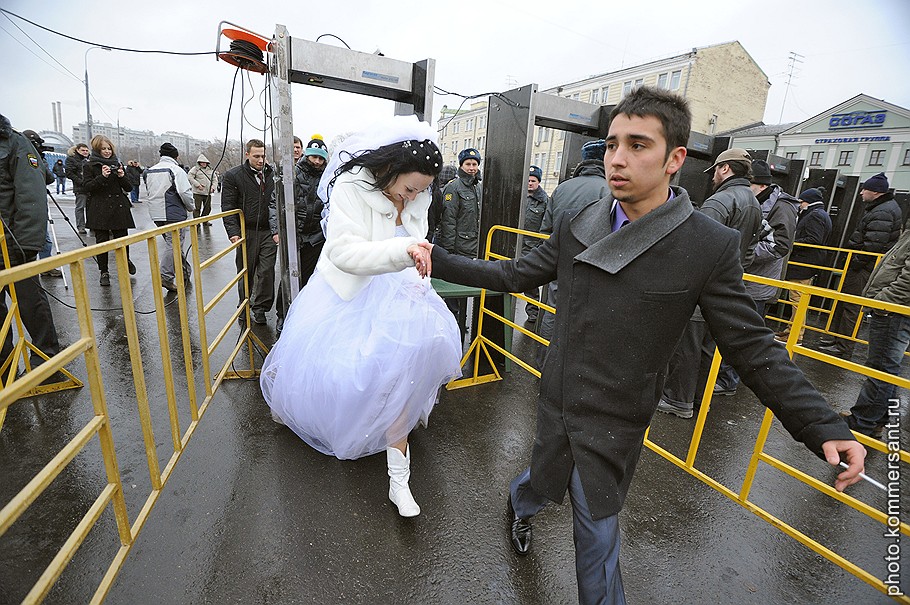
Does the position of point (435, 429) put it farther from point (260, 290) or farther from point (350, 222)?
point (260, 290)

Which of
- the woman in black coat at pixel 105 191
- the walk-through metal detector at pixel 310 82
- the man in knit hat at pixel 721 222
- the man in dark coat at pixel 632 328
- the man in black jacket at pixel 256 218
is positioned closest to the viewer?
the man in dark coat at pixel 632 328

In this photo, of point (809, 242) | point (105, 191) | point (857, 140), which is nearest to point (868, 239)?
point (809, 242)

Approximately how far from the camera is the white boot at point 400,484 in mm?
2418

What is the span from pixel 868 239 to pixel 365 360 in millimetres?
6770

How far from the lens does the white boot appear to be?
2418 millimetres

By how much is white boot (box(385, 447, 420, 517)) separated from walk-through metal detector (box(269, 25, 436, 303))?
213cm

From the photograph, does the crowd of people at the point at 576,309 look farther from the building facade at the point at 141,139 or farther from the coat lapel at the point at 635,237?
the building facade at the point at 141,139

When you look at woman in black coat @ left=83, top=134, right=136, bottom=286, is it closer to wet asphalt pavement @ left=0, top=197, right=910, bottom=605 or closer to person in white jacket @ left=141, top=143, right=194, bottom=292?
person in white jacket @ left=141, top=143, right=194, bottom=292

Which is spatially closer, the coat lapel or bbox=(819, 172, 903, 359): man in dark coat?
the coat lapel

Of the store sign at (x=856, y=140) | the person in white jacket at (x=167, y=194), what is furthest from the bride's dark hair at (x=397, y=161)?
the store sign at (x=856, y=140)

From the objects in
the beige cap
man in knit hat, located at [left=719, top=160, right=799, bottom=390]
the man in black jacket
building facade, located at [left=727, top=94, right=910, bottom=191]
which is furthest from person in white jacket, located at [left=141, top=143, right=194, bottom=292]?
building facade, located at [left=727, top=94, right=910, bottom=191]

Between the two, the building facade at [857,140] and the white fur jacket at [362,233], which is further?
the building facade at [857,140]

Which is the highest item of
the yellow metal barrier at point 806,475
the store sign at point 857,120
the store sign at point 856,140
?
the store sign at point 857,120

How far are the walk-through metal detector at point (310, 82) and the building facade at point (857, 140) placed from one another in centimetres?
2947
